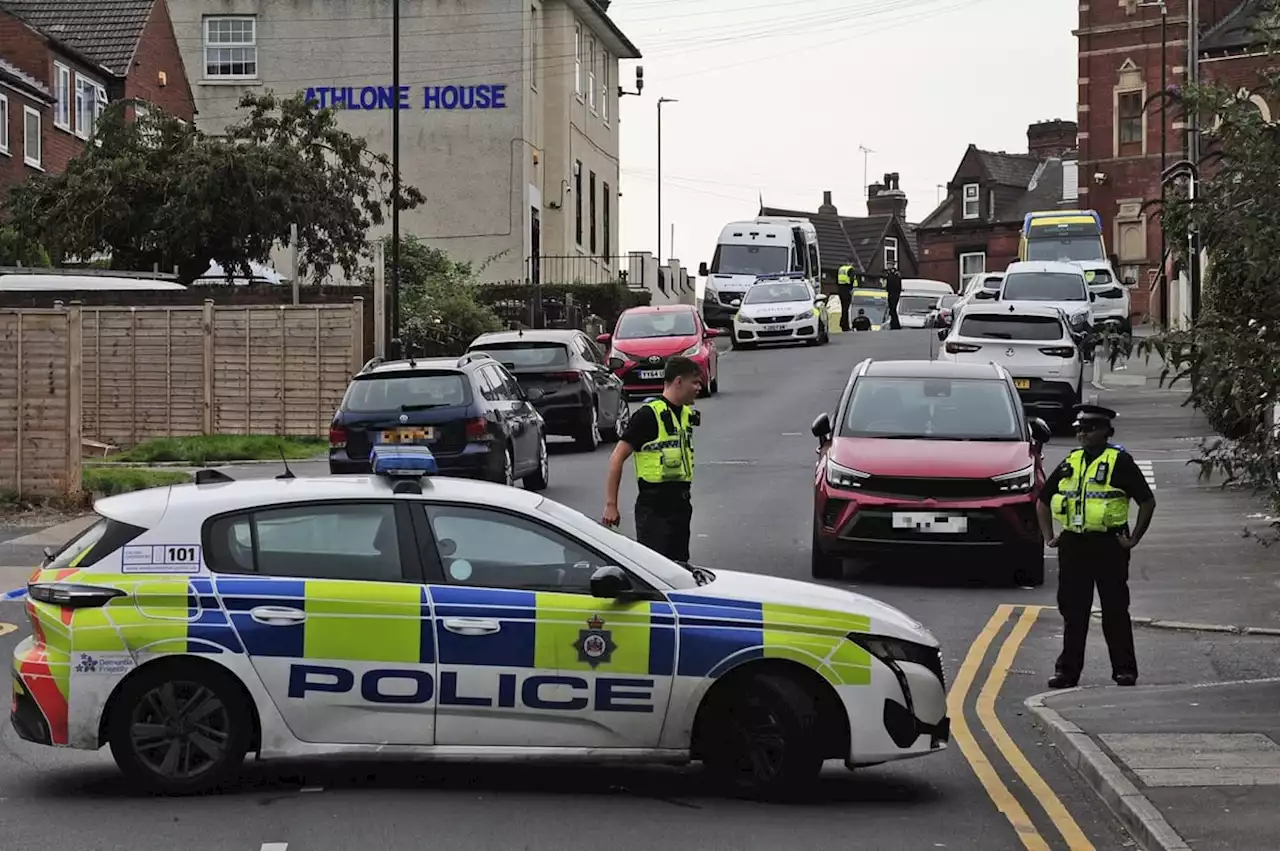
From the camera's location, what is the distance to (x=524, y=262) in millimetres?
54500

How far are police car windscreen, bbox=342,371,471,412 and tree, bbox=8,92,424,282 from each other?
22.0 meters

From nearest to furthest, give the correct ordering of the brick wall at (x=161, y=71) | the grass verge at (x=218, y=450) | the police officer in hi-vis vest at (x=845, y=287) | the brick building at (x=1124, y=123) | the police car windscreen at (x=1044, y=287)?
the grass verge at (x=218, y=450) < the police car windscreen at (x=1044, y=287) < the brick wall at (x=161, y=71) < the police officer in hi-vis vest at (x=845, y=287) < the brick building at (x=1124, y=123)

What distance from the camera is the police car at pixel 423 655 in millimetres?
8820

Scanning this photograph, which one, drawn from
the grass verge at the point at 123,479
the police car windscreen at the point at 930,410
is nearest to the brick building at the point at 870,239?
the grass verge at the point at 123,479

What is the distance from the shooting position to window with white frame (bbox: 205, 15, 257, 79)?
5612cm

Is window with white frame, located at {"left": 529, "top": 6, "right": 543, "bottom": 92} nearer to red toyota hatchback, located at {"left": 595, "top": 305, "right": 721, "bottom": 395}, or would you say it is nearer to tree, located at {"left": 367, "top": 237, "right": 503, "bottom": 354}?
tree, located at {"left": 367, "top": 237, "right": 503, "bottom": 354}

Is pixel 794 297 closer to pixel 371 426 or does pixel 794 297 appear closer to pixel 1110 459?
pixel 371 426

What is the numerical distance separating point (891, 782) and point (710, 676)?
1.20 metres

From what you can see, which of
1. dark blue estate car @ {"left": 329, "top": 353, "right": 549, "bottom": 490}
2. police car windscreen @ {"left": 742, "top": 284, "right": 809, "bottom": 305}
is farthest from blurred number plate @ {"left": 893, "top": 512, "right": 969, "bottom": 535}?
police car windscreen @ {"left": 742, "top": 284, "right": 809, "bottom": 305}

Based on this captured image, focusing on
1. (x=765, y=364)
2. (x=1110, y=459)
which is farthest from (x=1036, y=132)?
(x=1110, y=459)

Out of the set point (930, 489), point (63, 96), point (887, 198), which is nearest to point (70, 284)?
point (63, 96)

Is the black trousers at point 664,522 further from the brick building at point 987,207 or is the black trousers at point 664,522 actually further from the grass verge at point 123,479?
the brick building at point 987,207

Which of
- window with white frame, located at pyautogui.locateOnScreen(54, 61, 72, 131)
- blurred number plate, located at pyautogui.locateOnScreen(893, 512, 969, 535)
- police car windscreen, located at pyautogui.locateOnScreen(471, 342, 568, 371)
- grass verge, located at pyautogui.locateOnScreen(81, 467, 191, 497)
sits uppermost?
window with white frame, located at pyautogui.locateOnScreen(54, 61, 72, 131)

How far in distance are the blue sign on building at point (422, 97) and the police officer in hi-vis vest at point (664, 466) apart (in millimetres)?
43156
